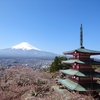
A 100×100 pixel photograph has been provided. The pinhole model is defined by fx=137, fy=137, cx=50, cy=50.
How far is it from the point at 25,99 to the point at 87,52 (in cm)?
714

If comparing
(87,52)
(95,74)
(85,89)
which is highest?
(87,52)

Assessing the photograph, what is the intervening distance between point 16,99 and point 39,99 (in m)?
2.27

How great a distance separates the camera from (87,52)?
12.5 meters

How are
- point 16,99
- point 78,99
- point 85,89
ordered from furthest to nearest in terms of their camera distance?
point 16,99, point 85,89, point 78,99

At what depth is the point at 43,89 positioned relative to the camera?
15.0 m

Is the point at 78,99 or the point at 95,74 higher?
the point at 95,74

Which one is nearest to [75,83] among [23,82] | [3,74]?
[23,82]

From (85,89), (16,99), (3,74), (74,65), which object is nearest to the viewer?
(85,89)

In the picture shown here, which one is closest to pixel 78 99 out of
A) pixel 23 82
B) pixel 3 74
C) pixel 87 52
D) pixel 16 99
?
pixel 87 52

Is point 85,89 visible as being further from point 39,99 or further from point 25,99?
point 25,99

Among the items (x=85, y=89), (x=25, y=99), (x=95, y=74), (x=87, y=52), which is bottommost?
(x=25, y=99)

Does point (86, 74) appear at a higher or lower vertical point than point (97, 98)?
higher

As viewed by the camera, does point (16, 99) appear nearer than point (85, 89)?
No

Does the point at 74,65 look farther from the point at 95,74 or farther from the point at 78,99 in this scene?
the point at 78,99
